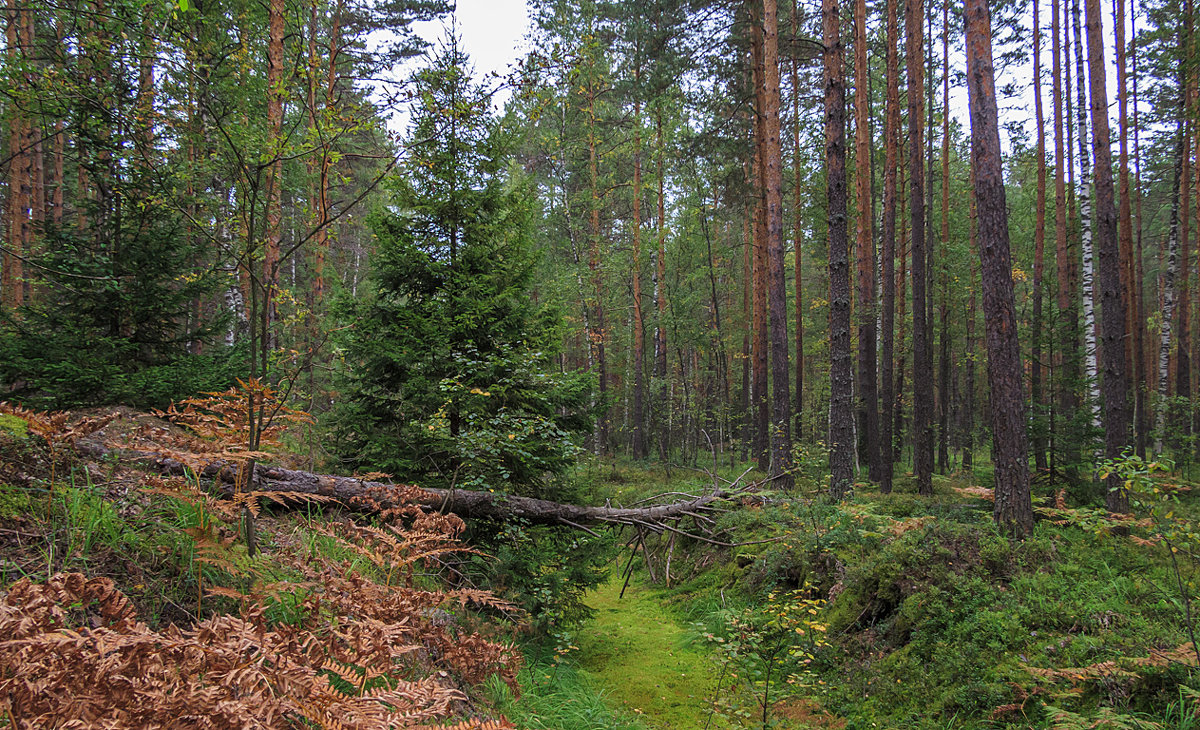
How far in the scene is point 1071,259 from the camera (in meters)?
16.7

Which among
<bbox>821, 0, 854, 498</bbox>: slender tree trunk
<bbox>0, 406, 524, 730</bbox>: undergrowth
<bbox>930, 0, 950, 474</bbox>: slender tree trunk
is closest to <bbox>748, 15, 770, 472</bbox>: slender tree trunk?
<bbox>930, 0, 950, 474</bbox>: slender tree trunk

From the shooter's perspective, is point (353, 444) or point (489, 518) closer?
point (489, 518)

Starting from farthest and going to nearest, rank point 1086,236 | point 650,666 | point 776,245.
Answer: point 1086,236 → point 776,245 → point 650,666

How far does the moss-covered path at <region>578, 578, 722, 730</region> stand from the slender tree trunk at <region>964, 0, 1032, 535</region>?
4.00 metres

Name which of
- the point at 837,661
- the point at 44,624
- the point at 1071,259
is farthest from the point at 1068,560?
the point at 1071,259

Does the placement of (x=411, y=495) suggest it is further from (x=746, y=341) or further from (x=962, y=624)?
(x=746, y=341)

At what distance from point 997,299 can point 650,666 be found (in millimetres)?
5912

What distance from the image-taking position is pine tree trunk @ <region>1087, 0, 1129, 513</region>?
827 cm

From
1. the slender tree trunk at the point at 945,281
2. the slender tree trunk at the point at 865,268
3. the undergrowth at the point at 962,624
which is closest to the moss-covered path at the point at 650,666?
the undergrowth at the point at 962,624

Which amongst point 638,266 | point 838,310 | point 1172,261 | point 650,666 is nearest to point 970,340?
point 1172,261

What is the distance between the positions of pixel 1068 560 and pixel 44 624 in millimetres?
7726

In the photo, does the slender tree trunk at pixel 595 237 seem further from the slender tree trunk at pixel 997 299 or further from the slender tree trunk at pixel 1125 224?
the slender tree trunk at pixel 1125 224

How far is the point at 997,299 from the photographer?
251 inches

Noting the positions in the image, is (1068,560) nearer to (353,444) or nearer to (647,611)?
(647,611)
